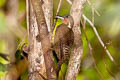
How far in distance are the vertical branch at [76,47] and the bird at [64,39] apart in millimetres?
28

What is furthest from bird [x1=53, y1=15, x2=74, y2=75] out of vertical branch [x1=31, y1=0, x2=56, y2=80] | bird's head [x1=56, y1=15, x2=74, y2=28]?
vertical branch [x1=31, y1=0, x2=56, y2=80]

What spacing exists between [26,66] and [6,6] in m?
0.36

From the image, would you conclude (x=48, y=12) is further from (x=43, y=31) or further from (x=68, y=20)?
(x=43, y=31)

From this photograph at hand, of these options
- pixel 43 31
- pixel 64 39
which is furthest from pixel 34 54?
pixel 43 31

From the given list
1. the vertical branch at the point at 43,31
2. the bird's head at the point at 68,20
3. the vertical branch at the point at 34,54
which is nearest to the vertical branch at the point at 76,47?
the bird's head at the point at 68,20

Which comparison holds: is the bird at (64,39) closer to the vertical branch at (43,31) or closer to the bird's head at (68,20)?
the bird's head at (68,20)

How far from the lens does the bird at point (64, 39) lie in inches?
38.3

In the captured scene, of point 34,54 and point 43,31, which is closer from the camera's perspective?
point 43,31

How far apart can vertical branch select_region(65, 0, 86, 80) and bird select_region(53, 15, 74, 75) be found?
0.09ft

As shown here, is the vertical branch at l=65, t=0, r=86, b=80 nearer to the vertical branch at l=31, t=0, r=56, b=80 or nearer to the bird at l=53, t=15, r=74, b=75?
the bird at l=53, t=15, r=74, b=75

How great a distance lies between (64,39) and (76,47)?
0.31 ft

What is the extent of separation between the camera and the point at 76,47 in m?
1.05

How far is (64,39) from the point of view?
0.99 meters

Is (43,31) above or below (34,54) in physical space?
above
